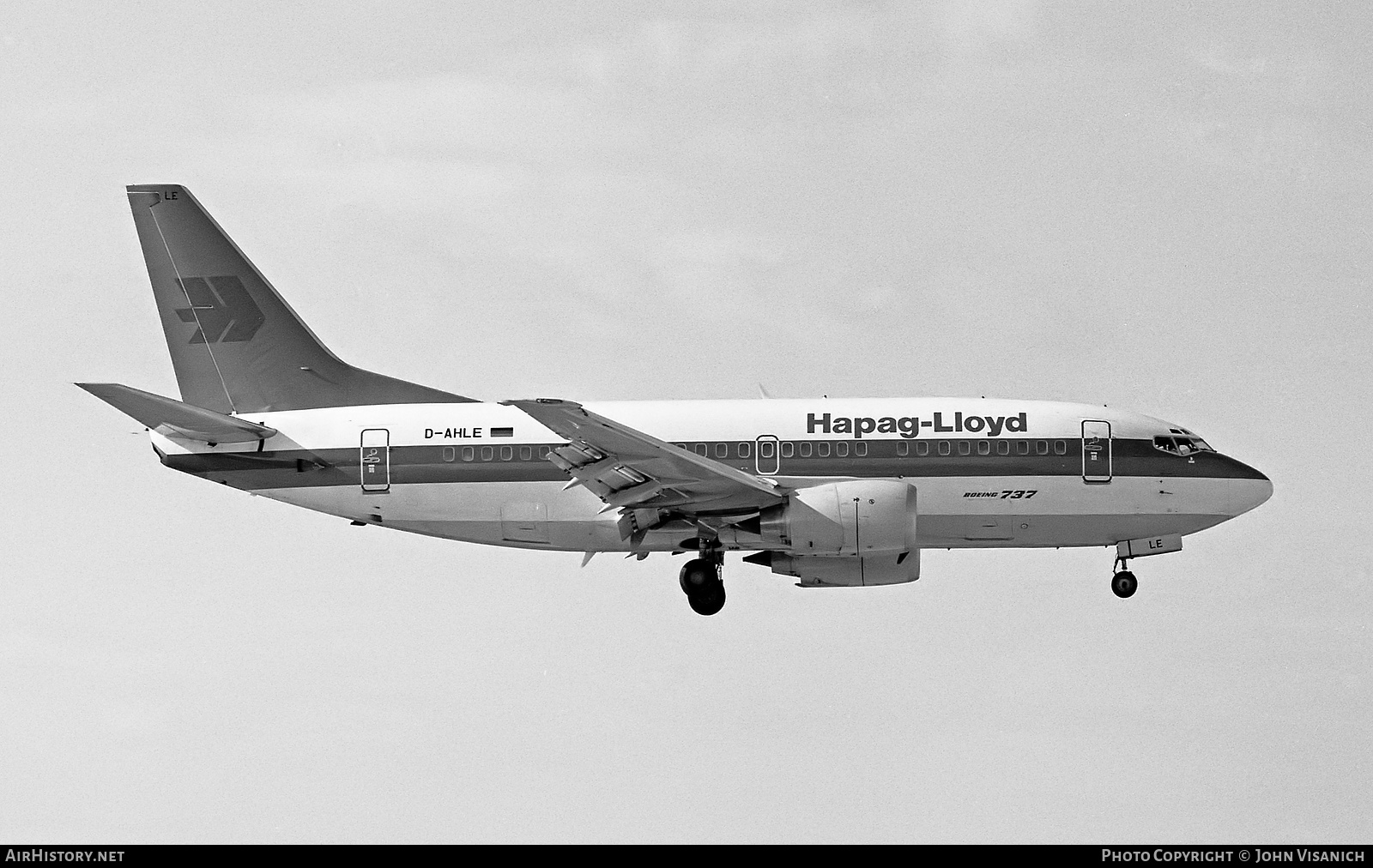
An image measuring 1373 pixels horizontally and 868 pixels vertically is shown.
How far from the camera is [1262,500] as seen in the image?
124 ft

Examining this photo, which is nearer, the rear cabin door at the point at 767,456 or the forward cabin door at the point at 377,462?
the rear cabin door at the point at 767,456

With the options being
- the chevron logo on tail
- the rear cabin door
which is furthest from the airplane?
the chevron logo on tail

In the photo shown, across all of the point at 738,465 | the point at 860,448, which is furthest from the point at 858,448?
the point at 738,465

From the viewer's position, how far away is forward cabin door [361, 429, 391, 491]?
37562mm

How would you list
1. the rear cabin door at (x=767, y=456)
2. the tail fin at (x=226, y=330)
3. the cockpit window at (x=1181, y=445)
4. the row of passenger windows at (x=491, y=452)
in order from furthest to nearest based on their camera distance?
1. the tail fin at (x=226, y=330)
2. the cockpit window at (x=1181, y=445)
3. the row of passenger windows at (x=491, y=452)
4. the rear cabin door at (x=767, y=456)

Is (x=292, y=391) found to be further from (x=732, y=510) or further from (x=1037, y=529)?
(x=1037, y=529)

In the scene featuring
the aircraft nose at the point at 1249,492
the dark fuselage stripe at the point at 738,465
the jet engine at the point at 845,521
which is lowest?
the jet engine at the point at 845,521

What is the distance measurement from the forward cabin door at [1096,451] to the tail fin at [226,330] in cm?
1377

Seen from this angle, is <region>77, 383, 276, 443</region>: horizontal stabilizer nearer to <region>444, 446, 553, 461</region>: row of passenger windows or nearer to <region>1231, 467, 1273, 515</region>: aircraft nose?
<region>444, 446, 553, 461</region>: row of passenger windows

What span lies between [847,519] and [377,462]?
33.4ft

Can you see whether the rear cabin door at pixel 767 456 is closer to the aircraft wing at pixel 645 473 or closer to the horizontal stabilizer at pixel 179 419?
the aircraft wing at pixel 645 473

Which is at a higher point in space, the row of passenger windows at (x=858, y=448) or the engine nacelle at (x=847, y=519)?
the row of passenger windows at (x=858, y=448)

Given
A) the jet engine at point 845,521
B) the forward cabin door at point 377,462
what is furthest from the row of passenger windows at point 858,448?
the forward cabin door at point 377,462

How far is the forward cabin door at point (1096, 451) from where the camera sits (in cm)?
3681
